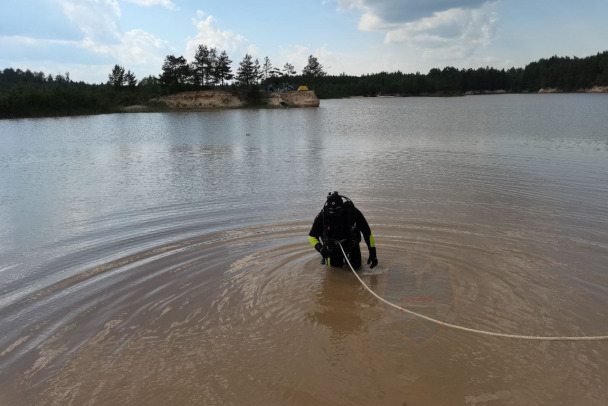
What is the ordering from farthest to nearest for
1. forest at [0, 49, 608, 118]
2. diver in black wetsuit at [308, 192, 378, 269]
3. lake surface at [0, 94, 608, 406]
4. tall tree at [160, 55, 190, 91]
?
tall tree at [160, 55, 190, 91] → forest at [0, 49, 608, 118] → diver in black wetsuit at [308, 192, 378, 269] → lake surface at [0, 94, 608, 406]

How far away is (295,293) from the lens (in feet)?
21.3

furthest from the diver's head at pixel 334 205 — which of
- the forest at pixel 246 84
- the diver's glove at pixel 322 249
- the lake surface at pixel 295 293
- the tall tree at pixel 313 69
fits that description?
the tall tree at pixel 313 69

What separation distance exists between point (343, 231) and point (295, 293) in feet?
4.34

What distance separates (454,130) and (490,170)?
14.7 metres

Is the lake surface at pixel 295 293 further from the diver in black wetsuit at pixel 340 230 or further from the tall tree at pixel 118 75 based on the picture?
the tall tree at pixel 118 75

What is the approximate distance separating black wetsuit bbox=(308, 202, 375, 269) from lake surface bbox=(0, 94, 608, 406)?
486 mm

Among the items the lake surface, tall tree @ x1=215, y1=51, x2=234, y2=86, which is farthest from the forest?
the lake surface

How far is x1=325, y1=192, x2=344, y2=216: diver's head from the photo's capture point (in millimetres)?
6763

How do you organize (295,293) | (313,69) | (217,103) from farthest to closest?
(313,69) < (217,103) < (295,293)

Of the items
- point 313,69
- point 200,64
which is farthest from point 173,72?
point 313,69

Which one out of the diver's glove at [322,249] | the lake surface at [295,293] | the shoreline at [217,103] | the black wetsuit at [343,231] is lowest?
the lake surface at [295,293]

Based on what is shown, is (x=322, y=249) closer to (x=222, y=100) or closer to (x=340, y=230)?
(x=340, y=230)

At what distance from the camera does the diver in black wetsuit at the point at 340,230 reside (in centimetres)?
691

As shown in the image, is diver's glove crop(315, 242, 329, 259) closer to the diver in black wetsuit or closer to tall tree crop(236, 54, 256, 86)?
the diver in black wetsuit
